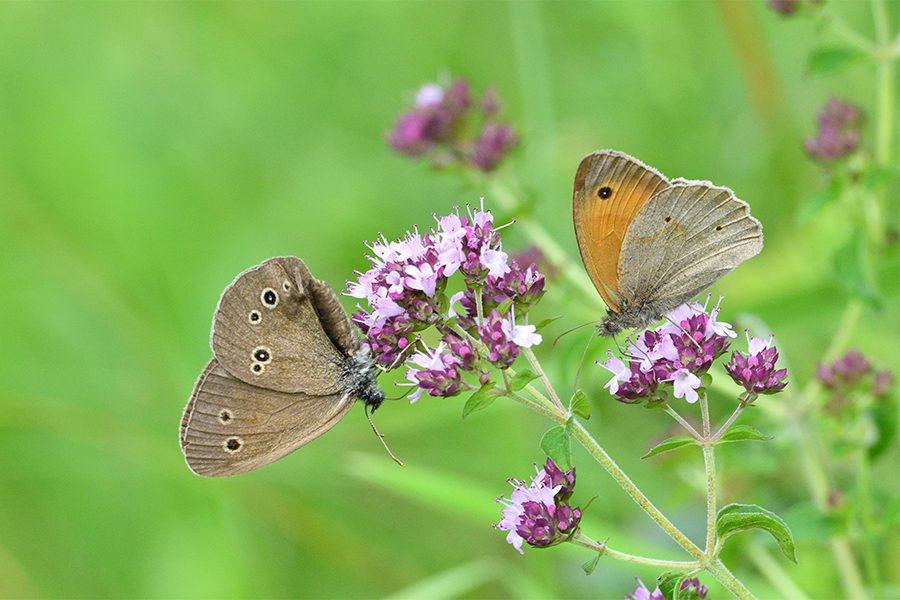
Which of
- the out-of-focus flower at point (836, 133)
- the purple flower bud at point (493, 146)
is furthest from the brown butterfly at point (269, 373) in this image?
the out-of-focus flower at point (836, 133)

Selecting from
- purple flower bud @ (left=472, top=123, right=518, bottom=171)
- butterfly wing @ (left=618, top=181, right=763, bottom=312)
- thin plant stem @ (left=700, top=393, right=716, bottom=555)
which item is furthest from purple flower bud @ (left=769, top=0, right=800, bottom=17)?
thin plant stem @ (left=700, top=393, right=716, bottom=555)

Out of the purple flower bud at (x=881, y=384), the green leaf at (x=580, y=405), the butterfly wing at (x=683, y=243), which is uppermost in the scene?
the purple flower bud at (x=881, y=384)

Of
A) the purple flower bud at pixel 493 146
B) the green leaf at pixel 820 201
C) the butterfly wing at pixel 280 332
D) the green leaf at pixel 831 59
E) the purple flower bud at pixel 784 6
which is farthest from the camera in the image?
the purple flower bud at pixel 493 146

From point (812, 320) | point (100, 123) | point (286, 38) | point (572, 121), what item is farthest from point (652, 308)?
point (286, 38)

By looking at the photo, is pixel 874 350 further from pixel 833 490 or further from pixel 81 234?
pixel 81 234

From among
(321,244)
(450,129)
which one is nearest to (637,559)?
(450,129)

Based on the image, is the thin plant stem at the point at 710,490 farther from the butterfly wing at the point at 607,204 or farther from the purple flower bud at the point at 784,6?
the purple flower bud at the point at 784,6
